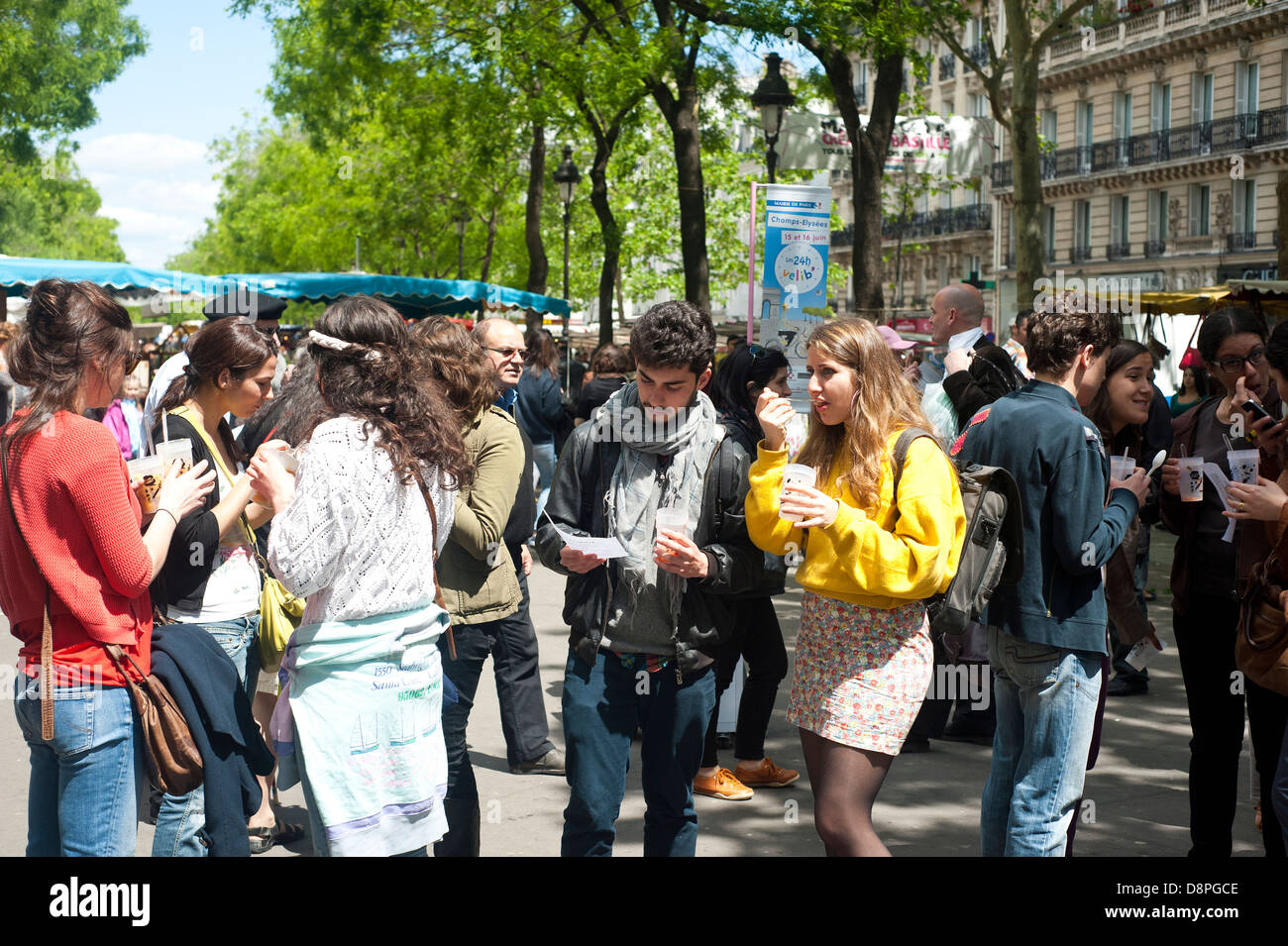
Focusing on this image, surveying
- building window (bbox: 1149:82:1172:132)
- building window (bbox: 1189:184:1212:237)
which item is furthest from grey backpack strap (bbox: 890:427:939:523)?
building window (bbox: 1149:82:1172:132)

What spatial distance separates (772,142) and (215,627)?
11736 millimetres

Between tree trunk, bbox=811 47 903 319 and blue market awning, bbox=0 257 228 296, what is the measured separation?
867 cm

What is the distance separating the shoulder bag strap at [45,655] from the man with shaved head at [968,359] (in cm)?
367

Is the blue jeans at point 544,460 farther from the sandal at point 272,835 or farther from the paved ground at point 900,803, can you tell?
the sandal at point 272,835

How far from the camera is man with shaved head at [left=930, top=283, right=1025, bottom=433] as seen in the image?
18.4ft

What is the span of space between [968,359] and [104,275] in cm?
1319

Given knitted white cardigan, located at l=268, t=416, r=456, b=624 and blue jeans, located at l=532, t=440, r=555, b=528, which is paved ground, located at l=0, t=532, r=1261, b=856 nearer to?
knitted white cardigan, located at l=268, t=416, r=456, b=624

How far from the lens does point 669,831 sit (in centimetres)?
388

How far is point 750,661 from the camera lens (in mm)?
5840

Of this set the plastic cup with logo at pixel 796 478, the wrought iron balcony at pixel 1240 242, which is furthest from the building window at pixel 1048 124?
the plastic cup with logo at pixel 796 478

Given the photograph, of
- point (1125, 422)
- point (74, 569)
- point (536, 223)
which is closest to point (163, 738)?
point (74, 569)

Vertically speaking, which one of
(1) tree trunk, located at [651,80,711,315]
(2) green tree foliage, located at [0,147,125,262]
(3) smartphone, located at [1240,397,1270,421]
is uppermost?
(2) green tree foliage, located at [0,147,125,262]
